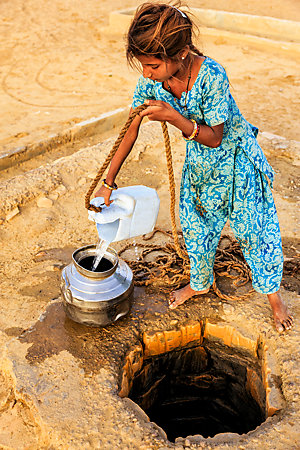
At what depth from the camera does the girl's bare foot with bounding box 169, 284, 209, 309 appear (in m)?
2.76

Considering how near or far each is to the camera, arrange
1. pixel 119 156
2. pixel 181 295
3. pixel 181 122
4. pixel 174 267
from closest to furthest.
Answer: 1. pixel 181 122
2. pixel 119 156
3. pixel 181 295
4. pixel 174 267

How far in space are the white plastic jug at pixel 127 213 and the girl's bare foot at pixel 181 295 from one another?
1.67ft

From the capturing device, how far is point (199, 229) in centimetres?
251

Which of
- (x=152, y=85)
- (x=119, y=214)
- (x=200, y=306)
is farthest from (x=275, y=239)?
(x=152, y=85)

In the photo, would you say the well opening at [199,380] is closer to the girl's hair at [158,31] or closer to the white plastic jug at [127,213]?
the white plastic jug at [127,213]

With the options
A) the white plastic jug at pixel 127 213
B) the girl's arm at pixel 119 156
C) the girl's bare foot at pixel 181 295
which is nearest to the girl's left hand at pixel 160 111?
the girl's arm at pixel 119 156

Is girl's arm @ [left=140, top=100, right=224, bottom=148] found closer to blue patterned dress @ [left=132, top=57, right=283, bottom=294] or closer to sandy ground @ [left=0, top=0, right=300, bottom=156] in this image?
blue patterned dress @ [left=132, top=57, right=283, bottom=294]

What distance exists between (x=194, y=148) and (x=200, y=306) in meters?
0.97

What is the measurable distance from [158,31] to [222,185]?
83 centimetres

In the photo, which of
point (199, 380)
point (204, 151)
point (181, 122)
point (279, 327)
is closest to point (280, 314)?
point (279, 327)

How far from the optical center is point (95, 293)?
2.43 meters

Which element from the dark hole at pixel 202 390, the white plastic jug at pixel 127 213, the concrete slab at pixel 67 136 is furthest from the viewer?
the concrete slab at pixel 67 136

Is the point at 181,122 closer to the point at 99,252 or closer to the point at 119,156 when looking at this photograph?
the point at 119,156

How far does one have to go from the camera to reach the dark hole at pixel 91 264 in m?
2.59
